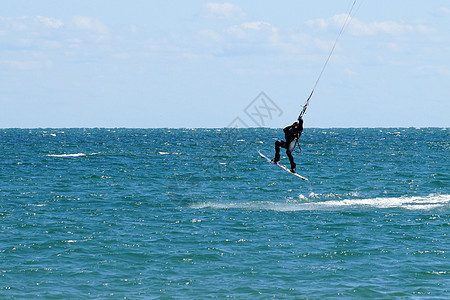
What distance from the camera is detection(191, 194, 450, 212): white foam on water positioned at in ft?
120

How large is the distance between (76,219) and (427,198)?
23967 mm

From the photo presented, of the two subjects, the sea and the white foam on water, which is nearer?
the sea

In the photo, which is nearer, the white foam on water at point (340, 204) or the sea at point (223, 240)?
the sea at point (223, 240)

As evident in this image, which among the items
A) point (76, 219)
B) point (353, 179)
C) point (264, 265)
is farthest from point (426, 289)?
point (353, 179)

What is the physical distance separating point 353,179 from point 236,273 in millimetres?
34712

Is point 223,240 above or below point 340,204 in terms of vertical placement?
below

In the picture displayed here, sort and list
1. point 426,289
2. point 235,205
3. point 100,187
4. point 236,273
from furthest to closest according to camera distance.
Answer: point 100,187
point 235,205
point 236,273
point 426,289

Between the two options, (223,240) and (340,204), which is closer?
(223,240)

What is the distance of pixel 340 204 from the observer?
38000mm

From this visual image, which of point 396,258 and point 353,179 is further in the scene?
point 353,179

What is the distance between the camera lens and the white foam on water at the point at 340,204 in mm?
36559

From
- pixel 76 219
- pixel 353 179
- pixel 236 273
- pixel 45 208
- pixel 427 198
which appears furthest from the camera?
pixel 353 179

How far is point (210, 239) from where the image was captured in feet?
89.8

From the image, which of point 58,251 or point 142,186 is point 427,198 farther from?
point 58,251
